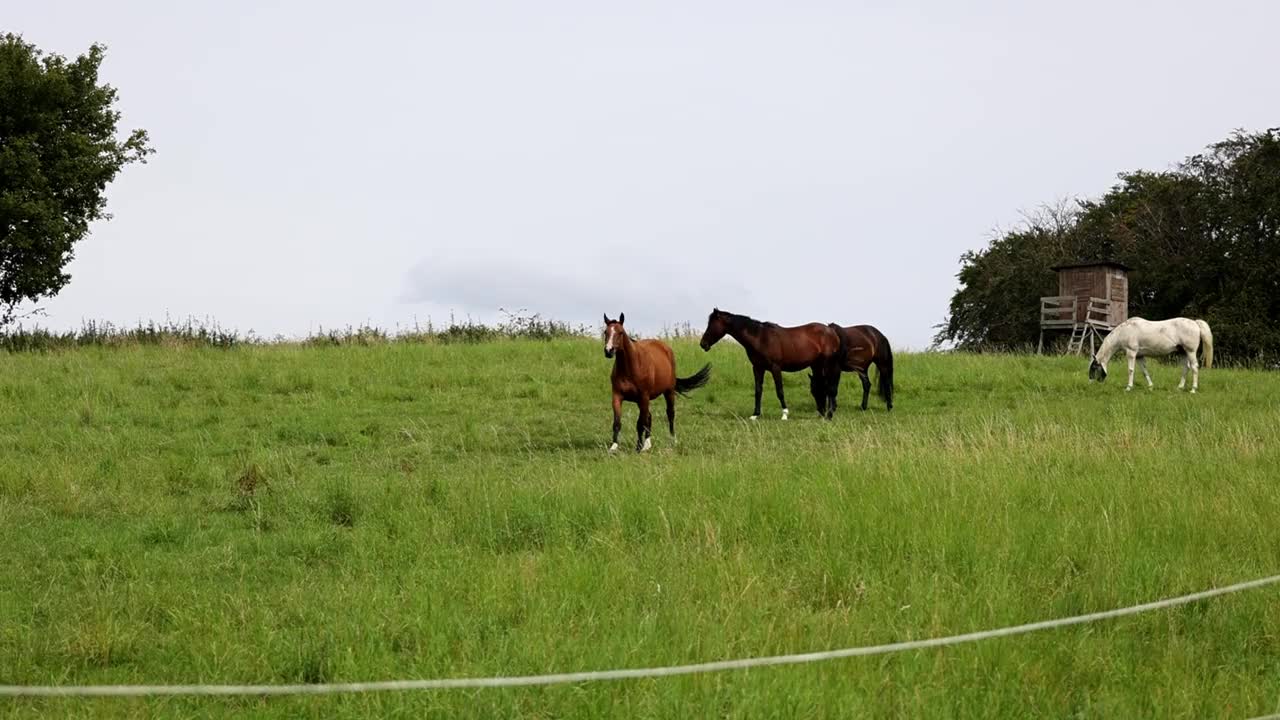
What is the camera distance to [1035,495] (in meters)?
8.30

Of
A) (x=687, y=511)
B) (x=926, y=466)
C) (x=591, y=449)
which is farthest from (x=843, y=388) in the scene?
(x=687, y=511)

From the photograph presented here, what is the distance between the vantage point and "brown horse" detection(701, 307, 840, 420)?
18.8 meters

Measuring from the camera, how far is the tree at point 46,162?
95.7 feet

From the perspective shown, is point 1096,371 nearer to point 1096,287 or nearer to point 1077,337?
point 1096,287

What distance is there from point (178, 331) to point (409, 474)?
681 inches

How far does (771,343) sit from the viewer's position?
18.9 metres

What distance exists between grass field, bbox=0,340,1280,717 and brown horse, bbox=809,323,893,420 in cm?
550

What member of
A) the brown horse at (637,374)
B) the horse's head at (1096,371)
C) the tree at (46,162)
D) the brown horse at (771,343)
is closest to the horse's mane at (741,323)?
the brown horse at (771,343)

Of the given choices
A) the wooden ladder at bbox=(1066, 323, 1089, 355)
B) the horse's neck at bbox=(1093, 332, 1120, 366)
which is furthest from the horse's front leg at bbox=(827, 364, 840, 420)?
the wooden ladder at bbox=(1066, 323, 1089, 355)

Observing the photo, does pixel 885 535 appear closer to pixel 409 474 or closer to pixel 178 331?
pixel 409 474

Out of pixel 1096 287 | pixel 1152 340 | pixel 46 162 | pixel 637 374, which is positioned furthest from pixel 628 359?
pixel 1096 287

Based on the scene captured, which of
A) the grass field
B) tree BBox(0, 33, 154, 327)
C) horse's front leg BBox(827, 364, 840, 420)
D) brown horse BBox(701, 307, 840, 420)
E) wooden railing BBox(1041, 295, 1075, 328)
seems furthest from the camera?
wooden railing BBox(1041, 295, 1075, 328)

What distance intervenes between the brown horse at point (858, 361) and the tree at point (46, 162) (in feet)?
73.1

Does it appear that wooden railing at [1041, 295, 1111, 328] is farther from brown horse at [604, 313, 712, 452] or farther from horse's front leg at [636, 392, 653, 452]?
horse's front leg at [636, 392, 653, 452]
